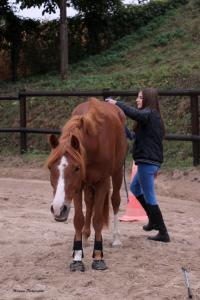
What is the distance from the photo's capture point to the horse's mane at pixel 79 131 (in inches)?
183

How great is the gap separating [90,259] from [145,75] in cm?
1006

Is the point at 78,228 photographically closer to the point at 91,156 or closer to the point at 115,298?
the point at 91,156

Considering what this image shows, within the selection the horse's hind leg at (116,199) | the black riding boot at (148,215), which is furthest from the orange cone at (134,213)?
the horse's hind leg at (116,199)

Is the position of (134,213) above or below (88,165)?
below

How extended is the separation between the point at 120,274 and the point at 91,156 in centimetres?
102

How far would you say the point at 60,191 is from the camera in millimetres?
4527

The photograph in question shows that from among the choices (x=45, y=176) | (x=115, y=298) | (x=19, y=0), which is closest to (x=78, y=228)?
(x=115, y=298)

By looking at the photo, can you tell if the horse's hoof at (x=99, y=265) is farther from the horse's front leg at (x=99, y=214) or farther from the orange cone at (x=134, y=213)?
the orange cone at (x=134, y=213)

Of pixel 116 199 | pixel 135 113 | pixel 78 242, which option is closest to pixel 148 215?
pixel 116 199

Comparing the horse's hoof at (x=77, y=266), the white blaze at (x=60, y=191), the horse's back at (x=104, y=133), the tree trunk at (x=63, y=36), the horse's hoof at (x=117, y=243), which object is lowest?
the horse's hoof at (x=117, y=243)

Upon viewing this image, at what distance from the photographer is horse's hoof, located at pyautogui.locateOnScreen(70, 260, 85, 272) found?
5027 millimetres

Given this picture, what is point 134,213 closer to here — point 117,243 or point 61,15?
point 117,243

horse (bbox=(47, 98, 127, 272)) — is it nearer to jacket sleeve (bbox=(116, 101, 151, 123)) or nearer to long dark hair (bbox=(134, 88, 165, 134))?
jacket sleeve (bbox=(116, 101, 151, 123))

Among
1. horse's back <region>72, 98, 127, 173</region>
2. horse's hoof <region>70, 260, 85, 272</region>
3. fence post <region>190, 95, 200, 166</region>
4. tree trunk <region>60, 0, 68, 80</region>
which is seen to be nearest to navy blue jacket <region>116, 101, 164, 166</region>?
horse's back <region>72, 98, 127, 173</region>
